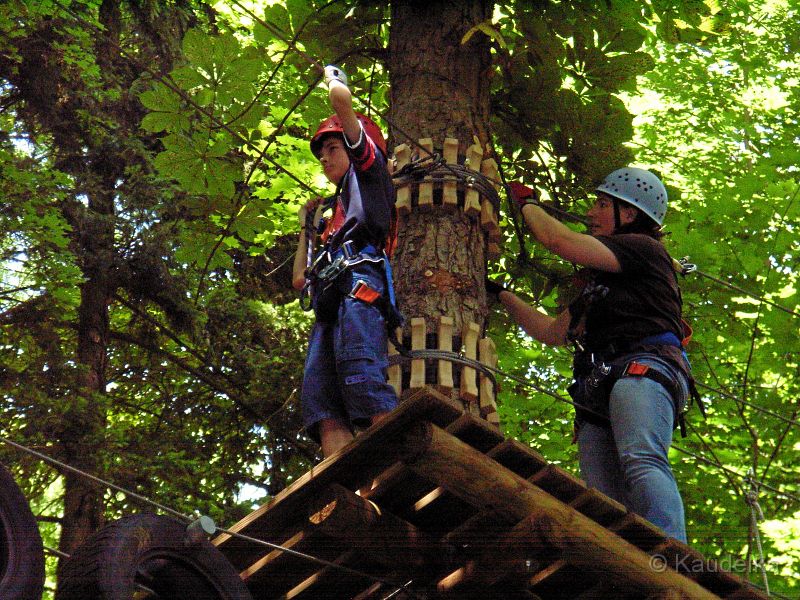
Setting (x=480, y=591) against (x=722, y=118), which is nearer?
(x=480, y=591)

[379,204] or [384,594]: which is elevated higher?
[379,204]

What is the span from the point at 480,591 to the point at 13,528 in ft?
5.48

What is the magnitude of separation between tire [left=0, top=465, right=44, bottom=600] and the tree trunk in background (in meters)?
2.21

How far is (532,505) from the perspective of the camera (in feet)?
11.8

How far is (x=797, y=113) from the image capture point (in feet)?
38.7

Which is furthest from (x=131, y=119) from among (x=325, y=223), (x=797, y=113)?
(x=325, y=223)

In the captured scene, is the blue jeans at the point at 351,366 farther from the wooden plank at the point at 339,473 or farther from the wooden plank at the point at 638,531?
the wooden plank at the point at 638,531

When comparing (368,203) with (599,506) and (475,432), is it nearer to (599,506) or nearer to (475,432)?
(475,432)

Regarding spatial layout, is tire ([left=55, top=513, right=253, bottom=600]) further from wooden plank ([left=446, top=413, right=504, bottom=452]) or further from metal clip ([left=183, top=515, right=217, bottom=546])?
wooden plank ([left=446, top=413, right=504, bottom=452])

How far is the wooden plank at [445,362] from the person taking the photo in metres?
4.67

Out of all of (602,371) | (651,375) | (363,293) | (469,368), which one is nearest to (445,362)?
(469,368)

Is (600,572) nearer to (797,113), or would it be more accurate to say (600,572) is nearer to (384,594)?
(384,594)

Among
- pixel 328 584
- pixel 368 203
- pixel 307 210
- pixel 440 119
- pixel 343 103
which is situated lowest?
pixel 328 584

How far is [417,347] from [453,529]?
98 centimetres
